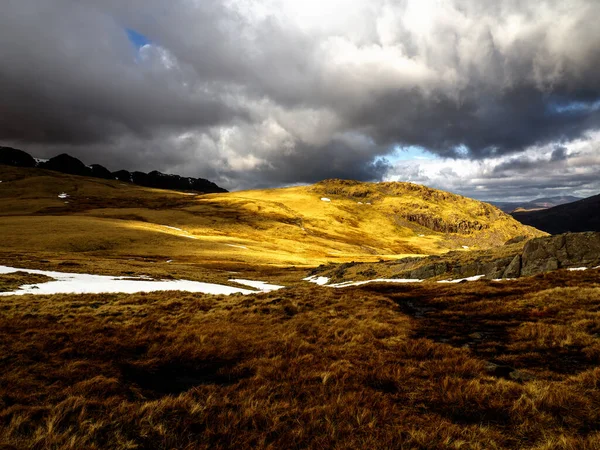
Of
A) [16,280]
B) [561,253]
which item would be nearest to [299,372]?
[16,280]

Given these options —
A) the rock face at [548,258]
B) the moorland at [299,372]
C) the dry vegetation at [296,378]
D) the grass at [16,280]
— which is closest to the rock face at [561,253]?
the rock face at [548,258]

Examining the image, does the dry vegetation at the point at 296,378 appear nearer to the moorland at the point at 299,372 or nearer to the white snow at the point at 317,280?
the moorland at the point at 299,372

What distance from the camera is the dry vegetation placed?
5.71 meters

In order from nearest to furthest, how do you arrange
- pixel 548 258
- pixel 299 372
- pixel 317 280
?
pixel 299 372, pixel 548 258, pixel 317 280

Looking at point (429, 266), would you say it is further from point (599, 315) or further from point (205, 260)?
point (205, 260)

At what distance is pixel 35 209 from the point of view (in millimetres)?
166000

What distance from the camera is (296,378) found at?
8359 mm

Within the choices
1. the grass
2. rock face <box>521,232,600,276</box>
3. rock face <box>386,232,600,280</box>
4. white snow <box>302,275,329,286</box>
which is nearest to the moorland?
the grass

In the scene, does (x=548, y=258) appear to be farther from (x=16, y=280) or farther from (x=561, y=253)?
(x=16, y=280)

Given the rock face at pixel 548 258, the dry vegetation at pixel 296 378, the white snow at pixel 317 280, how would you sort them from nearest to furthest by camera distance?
the dry vegetation at pixel 296 378, the rock face at pixel 548 258, the white snow at pixel 317 280

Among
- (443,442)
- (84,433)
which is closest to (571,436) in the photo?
(443,442)

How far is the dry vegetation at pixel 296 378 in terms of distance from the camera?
5.71m

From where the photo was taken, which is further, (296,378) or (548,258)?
(548,258)

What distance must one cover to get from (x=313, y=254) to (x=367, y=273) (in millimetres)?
60170
